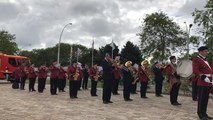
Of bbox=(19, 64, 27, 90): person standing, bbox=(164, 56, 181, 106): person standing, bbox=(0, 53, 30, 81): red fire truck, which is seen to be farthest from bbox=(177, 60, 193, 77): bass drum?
bbox=(0, 53, 30, 81): red fire truck

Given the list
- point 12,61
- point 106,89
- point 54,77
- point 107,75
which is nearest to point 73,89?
point 106,89

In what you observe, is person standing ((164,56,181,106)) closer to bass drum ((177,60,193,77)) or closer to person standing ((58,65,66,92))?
bass drum ((177,60,193,77))

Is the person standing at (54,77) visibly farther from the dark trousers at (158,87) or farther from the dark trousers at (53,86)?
the dark trousers at (158,87)

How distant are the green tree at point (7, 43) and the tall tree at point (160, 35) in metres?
26.1

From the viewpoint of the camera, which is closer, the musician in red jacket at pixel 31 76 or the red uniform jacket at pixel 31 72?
the musician in red jacket at pixel 31 76

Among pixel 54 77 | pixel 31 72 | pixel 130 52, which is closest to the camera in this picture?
pixel 54 77

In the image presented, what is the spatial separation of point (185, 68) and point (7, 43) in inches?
2219

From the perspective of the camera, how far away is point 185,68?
1330 centimetres

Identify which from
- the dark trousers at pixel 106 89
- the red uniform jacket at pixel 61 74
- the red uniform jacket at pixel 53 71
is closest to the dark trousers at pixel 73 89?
the dark trousers at pixel 106 89

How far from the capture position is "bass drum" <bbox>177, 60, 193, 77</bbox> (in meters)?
13.1

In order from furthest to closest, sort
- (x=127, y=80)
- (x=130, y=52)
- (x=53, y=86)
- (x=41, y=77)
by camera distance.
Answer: (x=130, y=52) < (x=41, y=77) < (x=53, y=86) < (x=127, y=80)

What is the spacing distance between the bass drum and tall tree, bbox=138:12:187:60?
112 feet

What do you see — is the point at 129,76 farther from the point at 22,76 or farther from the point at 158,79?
the point at 22,76

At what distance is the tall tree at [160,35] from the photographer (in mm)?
48294
